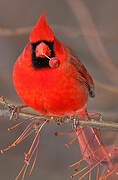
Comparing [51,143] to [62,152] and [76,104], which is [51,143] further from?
[76,104]

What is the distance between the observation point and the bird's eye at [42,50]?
2.25 m

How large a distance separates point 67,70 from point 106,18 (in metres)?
2.39

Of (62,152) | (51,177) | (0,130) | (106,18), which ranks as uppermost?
(106,18)

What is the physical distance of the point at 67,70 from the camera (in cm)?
254

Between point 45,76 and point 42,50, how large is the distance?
0.19 meters

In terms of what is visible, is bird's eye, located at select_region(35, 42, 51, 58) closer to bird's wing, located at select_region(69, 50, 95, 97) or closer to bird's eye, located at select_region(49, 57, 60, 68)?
bird's eye, located at select_region(49, 57, 60, 68)

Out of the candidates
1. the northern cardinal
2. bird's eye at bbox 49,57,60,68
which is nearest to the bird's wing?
the northern cardinal

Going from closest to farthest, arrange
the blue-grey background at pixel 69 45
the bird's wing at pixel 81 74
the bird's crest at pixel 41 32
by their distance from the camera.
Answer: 1. the bird's crest at pixel 41 32
2. the bird's wing at pixel 81 74
3. the blue-grey background at pixel 69 45

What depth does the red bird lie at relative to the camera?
7.44 feet

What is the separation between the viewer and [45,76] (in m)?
2.37

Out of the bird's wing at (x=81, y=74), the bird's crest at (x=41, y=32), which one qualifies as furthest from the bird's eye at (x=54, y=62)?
the bird's wing at (x=81, y=74)

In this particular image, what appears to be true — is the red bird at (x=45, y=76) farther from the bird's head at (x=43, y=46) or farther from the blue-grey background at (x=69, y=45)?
the blue-grey background at (x=69, y=45)

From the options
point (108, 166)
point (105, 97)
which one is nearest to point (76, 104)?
point (108, 166)

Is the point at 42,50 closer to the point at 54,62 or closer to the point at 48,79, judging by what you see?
the point at 54,62
